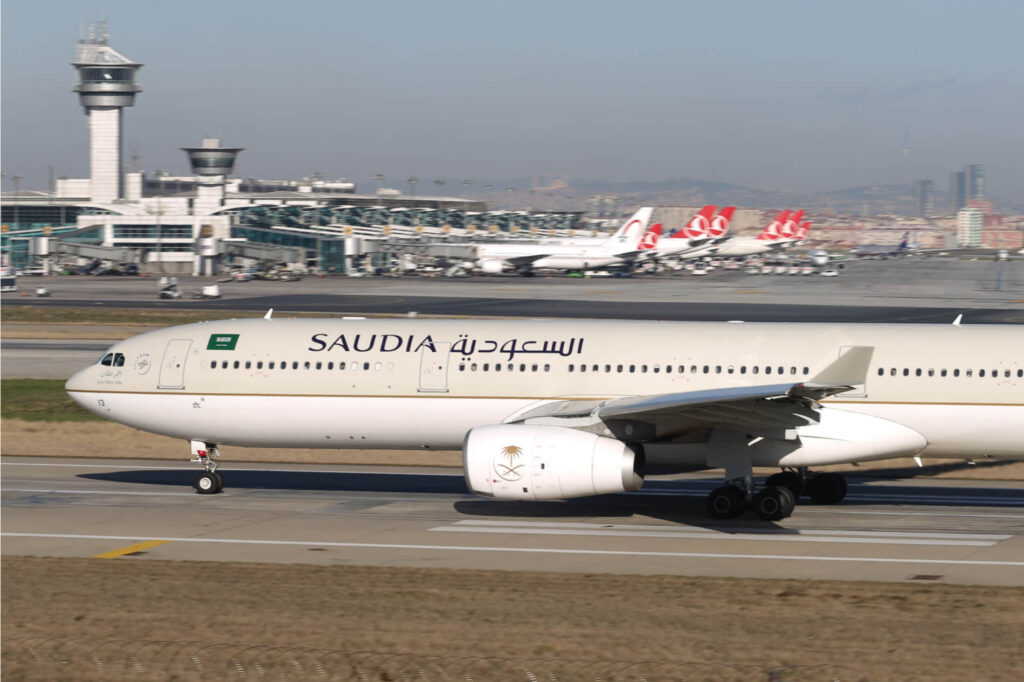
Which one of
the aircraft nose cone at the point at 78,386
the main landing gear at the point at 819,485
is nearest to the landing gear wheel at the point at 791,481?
the main landing gear at the point at 819,485

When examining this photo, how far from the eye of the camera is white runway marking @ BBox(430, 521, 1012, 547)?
21969mm

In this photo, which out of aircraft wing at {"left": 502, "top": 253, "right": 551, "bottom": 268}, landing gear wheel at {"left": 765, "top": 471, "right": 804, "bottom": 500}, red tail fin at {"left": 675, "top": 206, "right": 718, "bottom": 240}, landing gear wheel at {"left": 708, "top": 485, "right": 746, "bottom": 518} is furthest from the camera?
red tail fin at {"left": 675, "top": 206, "right": 718, "bottom": 240}

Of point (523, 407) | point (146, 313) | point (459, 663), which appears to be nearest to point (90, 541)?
point (523, 407)

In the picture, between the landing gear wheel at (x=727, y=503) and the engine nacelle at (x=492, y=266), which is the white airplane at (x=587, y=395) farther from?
the engine nacelle at (x=492, y=266)

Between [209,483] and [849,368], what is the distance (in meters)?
14.5

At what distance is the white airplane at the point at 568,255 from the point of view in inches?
5044

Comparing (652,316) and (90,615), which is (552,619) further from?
(652,316)

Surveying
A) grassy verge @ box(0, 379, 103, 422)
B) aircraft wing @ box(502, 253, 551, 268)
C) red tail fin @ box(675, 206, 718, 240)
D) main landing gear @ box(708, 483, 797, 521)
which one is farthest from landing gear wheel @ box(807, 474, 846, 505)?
red tail fin @ box(675, 206, 718, 240)

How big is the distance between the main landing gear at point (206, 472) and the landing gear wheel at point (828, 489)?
13468 mm

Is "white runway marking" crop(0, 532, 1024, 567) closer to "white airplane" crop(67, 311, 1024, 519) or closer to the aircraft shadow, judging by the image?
"white airplane" crop(67, 311, 1024, 519)

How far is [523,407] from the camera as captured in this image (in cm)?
2538

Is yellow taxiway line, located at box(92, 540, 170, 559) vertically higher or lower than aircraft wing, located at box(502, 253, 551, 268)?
lower

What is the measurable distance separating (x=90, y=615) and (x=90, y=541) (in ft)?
21.9

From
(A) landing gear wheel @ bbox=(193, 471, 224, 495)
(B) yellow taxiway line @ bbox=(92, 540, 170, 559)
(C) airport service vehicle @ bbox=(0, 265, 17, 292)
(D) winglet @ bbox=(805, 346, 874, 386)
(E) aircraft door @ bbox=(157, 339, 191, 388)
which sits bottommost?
(C) airport service vehicle @ bbox=(0, 265, 17, 292)
